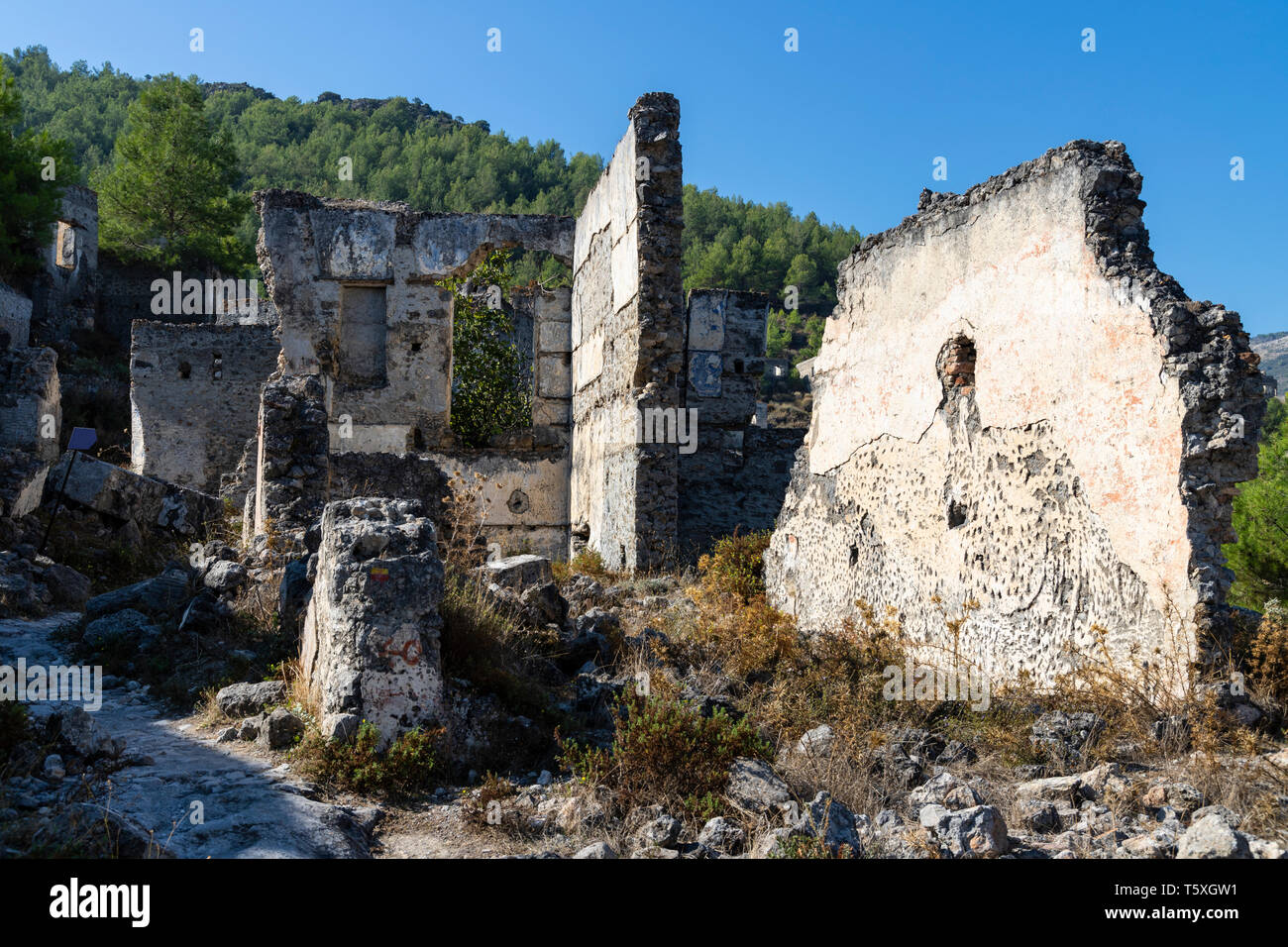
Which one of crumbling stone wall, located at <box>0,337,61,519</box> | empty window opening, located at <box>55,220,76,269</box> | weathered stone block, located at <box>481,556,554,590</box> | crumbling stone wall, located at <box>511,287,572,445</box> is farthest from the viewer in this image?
empty window opening, located at <box>55,220,76,269</box>

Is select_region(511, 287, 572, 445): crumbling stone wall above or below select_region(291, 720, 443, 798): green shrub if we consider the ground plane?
above

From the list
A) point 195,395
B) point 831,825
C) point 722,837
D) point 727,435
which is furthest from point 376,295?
point 831,825

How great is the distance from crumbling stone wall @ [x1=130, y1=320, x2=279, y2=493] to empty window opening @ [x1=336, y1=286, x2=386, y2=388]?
378cm

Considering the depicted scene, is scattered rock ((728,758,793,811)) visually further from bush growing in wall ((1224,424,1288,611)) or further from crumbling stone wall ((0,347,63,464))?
crumbling stone wall ((0,347,63,464))

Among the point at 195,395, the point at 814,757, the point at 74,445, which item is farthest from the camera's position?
the point at 195,395

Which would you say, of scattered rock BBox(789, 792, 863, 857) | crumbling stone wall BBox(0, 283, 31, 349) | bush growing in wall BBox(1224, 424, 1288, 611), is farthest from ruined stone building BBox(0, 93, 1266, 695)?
crumbling stone wall BBox(0, 283, 31, 349)

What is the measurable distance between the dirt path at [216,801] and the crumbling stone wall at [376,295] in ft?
37.2

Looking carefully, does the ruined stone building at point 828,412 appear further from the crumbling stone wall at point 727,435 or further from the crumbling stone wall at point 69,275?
the crumbling stone wall at point 69,275

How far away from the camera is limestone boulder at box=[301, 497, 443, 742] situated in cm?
491

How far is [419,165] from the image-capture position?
6150 centimetres

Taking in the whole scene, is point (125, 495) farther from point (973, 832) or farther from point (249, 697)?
point (973, 832)

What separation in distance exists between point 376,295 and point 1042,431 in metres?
13.5

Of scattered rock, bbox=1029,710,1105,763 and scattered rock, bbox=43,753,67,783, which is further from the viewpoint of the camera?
scattered rock, bbox=1029,710,1105,763
